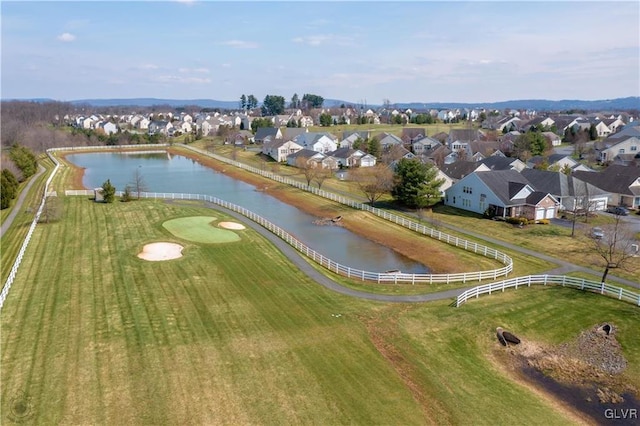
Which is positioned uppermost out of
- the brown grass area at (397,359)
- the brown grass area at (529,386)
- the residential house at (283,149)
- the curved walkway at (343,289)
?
the residential house at (283,149)

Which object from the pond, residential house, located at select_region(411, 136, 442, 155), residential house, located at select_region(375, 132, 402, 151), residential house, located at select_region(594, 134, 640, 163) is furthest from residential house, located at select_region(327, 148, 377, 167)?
residential house, located at select_region(594, 134, 640, 163)

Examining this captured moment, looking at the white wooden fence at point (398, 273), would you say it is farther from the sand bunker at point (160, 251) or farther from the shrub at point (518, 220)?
the sand bunker at point (160, 251)

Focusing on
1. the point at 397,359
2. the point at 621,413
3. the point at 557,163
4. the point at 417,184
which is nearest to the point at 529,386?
the point at 621,413

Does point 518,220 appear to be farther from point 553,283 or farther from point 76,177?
point 76,177

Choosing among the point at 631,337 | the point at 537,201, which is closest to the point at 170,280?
the point at 631,337

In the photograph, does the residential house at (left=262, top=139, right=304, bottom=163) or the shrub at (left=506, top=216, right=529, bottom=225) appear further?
the residential house at (left=262, top=139, right=304, bottom=163)

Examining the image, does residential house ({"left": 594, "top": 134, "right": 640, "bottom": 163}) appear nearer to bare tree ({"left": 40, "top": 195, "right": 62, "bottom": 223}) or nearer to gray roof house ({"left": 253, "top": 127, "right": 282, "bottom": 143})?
gray roof house ({"left": 253, "top": 127, "right": 282, "bottom": 143})

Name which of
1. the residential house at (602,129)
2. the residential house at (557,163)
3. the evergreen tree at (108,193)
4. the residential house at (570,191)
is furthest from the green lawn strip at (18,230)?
the residential house at (602,129)
